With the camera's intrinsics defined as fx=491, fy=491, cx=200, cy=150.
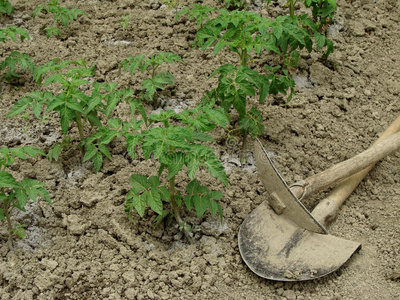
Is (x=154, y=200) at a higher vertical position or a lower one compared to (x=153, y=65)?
lower

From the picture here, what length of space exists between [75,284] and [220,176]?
103cm

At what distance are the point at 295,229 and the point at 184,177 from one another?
818mm

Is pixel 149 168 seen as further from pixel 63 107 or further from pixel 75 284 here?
pixel 75 284

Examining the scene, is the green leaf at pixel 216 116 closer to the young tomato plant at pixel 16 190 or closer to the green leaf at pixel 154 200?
the green leaf at pixel 154 200

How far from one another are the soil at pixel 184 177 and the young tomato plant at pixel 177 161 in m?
0.22

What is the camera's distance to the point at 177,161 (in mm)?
2691

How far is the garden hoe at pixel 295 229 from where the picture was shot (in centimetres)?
283

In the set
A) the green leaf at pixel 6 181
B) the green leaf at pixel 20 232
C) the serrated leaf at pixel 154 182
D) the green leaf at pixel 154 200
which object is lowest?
the green leaf at pixel 20 232

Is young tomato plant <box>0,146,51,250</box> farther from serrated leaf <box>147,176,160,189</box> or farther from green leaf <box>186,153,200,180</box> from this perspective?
green leaf <box>186,153,200,180</box>

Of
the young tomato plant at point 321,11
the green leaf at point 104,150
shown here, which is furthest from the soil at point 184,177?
the young tomato plant at point 321,11

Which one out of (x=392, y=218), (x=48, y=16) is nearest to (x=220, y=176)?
(x=392, y=218)

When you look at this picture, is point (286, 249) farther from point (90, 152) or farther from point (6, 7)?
point (6, 7)

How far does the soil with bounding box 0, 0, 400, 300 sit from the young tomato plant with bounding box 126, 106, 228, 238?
22 cm

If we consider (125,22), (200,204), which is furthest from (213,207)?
(125,22)
